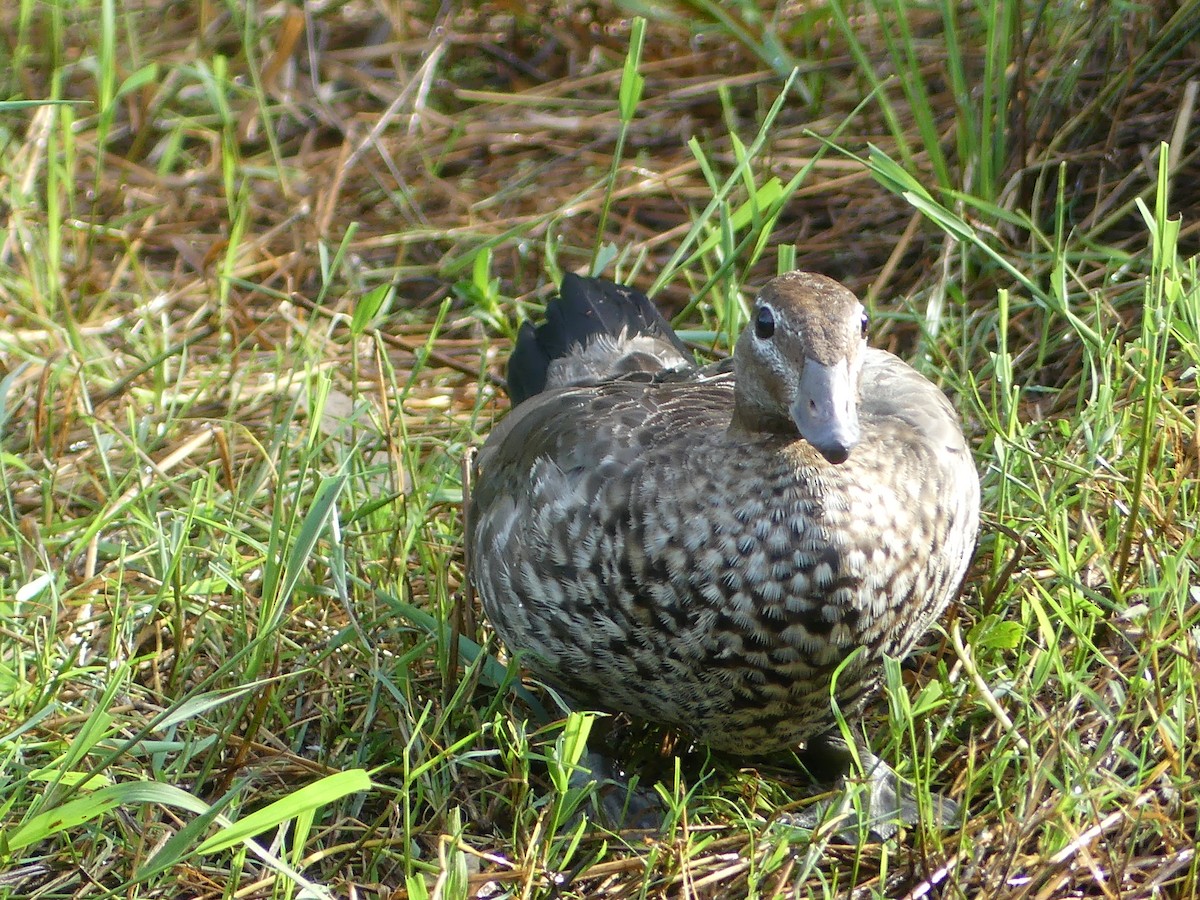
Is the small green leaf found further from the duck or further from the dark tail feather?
the dark tail feather

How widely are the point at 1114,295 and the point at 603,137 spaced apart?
201 cm

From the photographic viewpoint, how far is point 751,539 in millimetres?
2562

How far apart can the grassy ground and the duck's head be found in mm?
465

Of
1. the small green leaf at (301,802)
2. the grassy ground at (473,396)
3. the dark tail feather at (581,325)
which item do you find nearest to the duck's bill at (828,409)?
the grassy ground at (473,396)

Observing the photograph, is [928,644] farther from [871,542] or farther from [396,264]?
[396,264]

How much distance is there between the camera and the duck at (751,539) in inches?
99.8

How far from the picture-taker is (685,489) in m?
2.66

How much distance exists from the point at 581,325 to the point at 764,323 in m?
1.15

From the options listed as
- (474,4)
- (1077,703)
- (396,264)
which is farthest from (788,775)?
(474,4)

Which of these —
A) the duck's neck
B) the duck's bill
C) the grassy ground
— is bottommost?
the grassy ground

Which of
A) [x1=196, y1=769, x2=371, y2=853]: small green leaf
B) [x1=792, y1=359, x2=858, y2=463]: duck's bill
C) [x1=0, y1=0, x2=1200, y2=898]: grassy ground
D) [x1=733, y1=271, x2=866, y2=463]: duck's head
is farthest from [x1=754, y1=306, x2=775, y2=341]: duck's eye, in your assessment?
[x1=196, y1=769, x2=371, y2=853]: small green leaf

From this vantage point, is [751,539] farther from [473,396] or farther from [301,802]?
[473,396]

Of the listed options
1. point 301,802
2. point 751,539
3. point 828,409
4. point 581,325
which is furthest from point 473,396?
point 301,802

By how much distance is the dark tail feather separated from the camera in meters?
3.72
